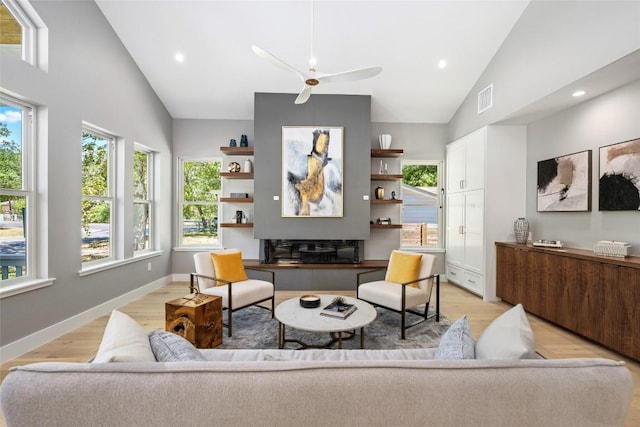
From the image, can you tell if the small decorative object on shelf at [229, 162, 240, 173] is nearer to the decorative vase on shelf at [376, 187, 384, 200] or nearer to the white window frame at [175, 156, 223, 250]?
the white window frame at [175, 156, 223, 250]

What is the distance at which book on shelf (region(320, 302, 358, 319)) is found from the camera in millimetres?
2478

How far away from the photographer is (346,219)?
15.6 feet

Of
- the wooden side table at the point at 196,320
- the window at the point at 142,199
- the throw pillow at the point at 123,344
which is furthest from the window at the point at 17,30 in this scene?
the throw pillow at the point at 123,344

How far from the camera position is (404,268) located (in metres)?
3.47

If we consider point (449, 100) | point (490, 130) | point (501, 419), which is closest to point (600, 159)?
point (490, 130)

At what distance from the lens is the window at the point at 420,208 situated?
215 inches

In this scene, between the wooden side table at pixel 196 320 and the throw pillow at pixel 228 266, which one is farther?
the throw pillow at pixel 228 266

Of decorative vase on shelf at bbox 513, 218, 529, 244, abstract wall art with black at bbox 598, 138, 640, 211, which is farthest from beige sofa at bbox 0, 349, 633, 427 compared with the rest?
decorative vase on shelf at bbox 513, 218, 529, 244

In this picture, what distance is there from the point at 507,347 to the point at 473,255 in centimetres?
371

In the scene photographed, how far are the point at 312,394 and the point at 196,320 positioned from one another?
1994 mm

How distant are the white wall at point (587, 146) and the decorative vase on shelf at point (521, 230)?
17cm

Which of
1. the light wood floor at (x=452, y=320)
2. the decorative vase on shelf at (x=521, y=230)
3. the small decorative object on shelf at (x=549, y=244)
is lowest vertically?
the light wood floor at (x=452, y=320)

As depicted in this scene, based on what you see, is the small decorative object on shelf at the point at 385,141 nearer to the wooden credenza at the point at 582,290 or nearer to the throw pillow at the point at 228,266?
the wooden credenza at the point at 582,290

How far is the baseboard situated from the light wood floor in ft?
0.19
